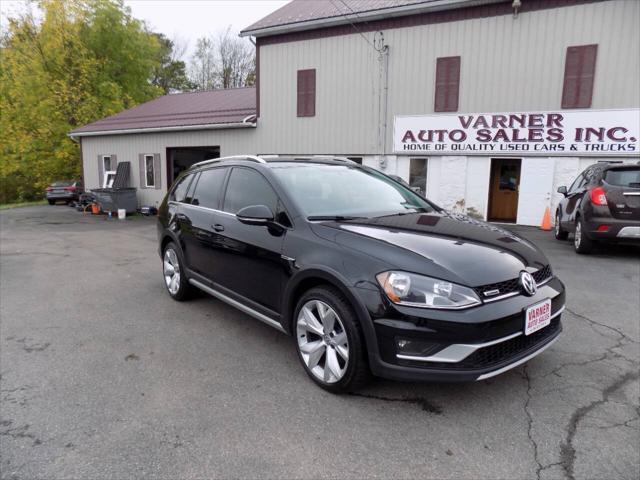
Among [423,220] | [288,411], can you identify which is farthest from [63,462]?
[423,220]

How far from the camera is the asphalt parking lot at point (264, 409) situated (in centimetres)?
229

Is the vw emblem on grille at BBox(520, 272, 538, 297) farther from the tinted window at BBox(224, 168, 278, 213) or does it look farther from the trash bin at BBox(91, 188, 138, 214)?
the trash bin at BBox(91, 188, 138, 214)

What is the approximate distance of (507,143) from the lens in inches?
474

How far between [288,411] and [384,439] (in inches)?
25.0

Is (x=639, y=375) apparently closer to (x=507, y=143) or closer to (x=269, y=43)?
(x=507, y=143)

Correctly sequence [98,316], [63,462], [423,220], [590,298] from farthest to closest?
[590,298] < [98,316] < [423,220] < [63,462]

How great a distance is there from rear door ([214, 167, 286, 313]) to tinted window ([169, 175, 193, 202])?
111 centimetres

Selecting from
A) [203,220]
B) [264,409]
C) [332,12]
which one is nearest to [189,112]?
[332,12]

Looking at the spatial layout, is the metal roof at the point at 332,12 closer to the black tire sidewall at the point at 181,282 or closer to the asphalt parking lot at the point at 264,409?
the asphalt parking lot at the point at 264,409

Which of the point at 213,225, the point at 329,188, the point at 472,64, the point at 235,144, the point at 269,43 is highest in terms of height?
the point at 269,43

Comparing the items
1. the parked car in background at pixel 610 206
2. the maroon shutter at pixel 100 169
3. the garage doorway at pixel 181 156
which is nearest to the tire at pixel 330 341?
the parked car in background at pixel 610 206

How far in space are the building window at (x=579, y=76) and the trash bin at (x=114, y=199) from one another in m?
14.2

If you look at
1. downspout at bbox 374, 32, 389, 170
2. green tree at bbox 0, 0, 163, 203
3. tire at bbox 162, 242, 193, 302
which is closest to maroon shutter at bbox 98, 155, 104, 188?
green tree at bbox 0, 0, 163, 203

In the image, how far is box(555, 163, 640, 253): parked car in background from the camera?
22.2 feet
